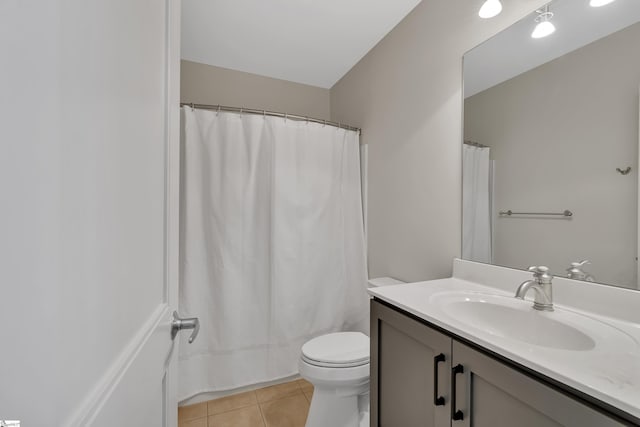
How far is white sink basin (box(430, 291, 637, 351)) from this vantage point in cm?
74

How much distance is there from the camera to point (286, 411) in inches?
66.3

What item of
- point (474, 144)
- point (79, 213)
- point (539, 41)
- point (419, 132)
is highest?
point (539, 41)

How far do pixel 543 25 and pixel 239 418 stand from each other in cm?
244

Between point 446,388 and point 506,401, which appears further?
point 446,388

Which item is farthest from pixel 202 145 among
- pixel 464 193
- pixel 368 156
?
pixel 464 193

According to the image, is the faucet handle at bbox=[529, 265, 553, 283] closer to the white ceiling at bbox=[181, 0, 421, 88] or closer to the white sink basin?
the white sink basin

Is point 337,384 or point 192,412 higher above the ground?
point 337,384

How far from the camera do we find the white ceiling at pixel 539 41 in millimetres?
898

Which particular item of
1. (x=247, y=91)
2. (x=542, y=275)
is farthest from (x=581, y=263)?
(x=247, y=91)

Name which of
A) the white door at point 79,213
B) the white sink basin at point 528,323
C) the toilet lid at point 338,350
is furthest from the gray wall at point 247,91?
the white sink basin at point 528,323

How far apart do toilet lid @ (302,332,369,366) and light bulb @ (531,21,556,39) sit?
1.61 metres

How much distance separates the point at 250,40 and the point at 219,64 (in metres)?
0.43

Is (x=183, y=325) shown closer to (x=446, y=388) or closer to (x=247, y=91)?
(x=446, y=388)

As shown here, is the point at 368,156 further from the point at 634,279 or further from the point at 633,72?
the point at 634,279
